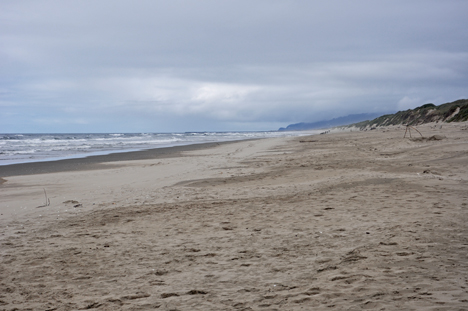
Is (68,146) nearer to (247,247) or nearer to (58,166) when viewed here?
(58,166)

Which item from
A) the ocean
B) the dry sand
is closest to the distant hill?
the ocean

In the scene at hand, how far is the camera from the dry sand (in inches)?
133

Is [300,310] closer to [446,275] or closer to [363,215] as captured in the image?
[446,275]

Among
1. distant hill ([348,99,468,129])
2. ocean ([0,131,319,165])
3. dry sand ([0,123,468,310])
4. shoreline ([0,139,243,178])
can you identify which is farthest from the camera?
distant hill ([348,99,468,129])

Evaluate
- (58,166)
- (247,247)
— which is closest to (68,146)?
(58,166)

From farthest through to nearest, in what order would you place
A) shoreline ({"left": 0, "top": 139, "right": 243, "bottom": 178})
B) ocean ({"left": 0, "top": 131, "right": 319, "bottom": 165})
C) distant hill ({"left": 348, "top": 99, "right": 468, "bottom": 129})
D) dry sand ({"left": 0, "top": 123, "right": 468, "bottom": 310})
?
distant hill ({"left": 348, "top": 99, "right": 468, "bottom": 129}), ocean ({"left": 0, "top": 131, "right": 319, "bottom": 165}), shoreline ({"left": 0, "top": 139, "right": 243, "bottom": 178}), dry sand ({"left": 0, "top": 123, "right": 468, "bottom": 310})

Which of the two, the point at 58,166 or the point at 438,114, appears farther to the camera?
the point at 438,114

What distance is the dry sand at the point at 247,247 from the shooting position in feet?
11.1

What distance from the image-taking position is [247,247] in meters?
4.82

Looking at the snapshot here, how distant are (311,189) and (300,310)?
5.68 m

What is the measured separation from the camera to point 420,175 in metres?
9.19

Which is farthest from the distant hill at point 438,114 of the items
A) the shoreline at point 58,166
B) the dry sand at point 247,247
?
the dry sand at point 247,247

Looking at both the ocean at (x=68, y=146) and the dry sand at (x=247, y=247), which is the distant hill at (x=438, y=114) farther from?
the dry sand at (x=247, y=247)

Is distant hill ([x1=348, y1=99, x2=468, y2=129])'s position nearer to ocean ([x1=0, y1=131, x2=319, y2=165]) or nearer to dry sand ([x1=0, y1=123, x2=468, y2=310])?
ocean ([x1=0, y1=131, x2=319, y2=165])
